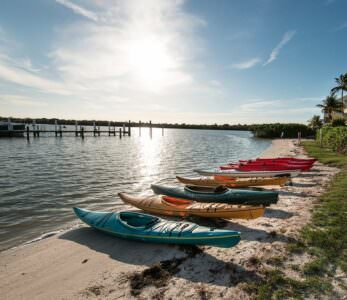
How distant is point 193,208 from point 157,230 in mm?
2040

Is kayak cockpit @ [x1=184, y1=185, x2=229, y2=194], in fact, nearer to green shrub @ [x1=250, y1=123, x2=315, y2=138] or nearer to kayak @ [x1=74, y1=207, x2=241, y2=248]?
kayak @ [x1=74, y1=207, x2=241, y2=248]

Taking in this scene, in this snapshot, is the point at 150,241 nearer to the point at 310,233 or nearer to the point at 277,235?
the point at 277,235

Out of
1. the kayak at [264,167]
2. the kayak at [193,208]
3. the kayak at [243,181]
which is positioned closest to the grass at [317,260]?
the kayak at [193,208]

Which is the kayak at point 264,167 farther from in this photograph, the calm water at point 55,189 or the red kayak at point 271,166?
the calm water at point 55,189

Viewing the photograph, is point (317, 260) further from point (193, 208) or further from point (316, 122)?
point (316, 122)

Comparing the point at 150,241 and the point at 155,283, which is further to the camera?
the point at 150,241

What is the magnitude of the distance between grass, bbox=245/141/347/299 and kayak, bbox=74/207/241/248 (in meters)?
1.11

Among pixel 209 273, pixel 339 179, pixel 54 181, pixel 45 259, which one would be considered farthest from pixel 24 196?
pixel 339 179

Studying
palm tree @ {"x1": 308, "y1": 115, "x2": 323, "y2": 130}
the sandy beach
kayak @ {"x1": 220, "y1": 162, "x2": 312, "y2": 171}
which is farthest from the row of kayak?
palm tree @ {"x1": 308, "y1": 115, "x2": 323, "y2": 130}

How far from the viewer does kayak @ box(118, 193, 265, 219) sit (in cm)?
743

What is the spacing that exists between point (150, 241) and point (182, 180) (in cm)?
785

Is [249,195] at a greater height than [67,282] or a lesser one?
greater

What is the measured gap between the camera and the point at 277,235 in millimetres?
6820

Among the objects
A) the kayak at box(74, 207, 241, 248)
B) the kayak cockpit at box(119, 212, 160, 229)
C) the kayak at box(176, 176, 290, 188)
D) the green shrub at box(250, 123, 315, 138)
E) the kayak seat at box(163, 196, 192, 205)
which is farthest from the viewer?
the green shrub at box(250, 123, 315, 138)
